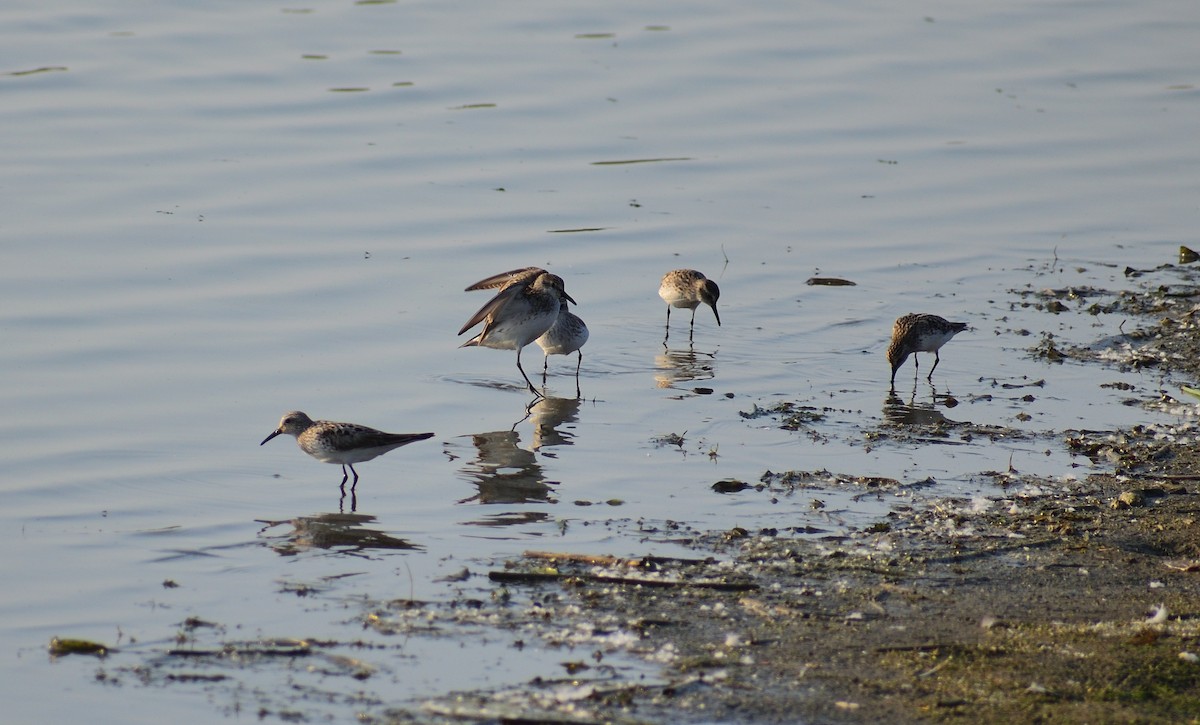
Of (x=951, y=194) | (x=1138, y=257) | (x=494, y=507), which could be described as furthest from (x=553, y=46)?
(x=494, y=507)

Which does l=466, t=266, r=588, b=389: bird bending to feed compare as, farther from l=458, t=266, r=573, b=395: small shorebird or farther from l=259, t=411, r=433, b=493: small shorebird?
l=259, t=411, r=433, b=493: small shorebird

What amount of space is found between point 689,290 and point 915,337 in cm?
254

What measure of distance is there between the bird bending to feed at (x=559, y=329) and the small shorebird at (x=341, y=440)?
3463 millimetres

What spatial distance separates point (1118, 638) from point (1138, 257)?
10509mm

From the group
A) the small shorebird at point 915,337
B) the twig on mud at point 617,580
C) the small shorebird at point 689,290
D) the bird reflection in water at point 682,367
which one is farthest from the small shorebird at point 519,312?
the twig on mud at point 617,580

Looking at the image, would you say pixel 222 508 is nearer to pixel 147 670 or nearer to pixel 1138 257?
pixel 147 670

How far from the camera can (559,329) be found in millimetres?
13391

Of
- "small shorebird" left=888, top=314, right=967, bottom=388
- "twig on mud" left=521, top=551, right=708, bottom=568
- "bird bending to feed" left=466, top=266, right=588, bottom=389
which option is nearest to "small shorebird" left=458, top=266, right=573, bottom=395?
"bird bending to feed" left=466, top=266, right=588, bottom=389

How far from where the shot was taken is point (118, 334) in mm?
13172

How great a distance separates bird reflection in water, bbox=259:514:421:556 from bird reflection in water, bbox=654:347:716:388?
13.8 ft

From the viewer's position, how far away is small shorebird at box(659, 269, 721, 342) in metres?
14.5

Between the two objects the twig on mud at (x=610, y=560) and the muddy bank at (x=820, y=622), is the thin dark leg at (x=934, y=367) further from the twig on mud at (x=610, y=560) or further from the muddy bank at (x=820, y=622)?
the twig on mud at (x=610, y=560)

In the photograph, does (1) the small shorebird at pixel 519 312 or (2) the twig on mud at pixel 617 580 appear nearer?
(2) the twig on mud at pixel 617 580

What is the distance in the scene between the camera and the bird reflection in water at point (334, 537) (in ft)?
28.6
